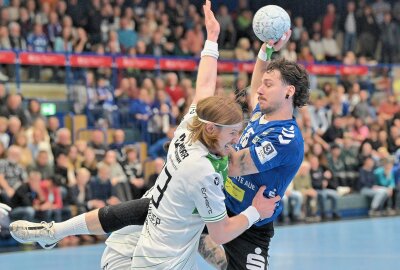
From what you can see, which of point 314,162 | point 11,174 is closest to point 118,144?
point 11,174

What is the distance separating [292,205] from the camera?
1599 cm

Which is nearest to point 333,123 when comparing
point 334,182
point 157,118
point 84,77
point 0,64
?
point 334,182

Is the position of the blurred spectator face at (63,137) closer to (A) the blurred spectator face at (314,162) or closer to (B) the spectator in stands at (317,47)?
(A) the blurred spectator face at (314,162)

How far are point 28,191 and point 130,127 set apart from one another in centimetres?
414

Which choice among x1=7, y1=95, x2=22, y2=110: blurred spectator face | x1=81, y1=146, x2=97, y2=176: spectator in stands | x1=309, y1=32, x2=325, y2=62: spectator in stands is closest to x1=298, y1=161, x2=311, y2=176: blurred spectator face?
x1=81, y1=146, x2=97, y2=176: spectator in stands

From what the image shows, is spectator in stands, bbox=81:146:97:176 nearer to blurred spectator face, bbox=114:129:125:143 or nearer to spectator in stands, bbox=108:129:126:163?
spectator in stands, bbox=108:129:126:163

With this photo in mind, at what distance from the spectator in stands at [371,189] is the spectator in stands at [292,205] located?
6.87 feet

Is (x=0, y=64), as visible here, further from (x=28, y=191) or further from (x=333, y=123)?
(x=333, y=123)

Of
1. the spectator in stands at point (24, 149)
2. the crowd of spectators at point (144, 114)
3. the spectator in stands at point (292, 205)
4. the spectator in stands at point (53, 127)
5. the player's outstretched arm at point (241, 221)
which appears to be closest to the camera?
the player's outstretched arm at point (241, 221)

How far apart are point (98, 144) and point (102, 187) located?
4.16 ft

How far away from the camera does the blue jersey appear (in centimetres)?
589

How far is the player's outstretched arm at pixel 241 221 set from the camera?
5301mm

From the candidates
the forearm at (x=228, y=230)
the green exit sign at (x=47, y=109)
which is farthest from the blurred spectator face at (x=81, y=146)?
the forearm at (x=228, y=230)

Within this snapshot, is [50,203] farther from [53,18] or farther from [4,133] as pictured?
[53,18]
